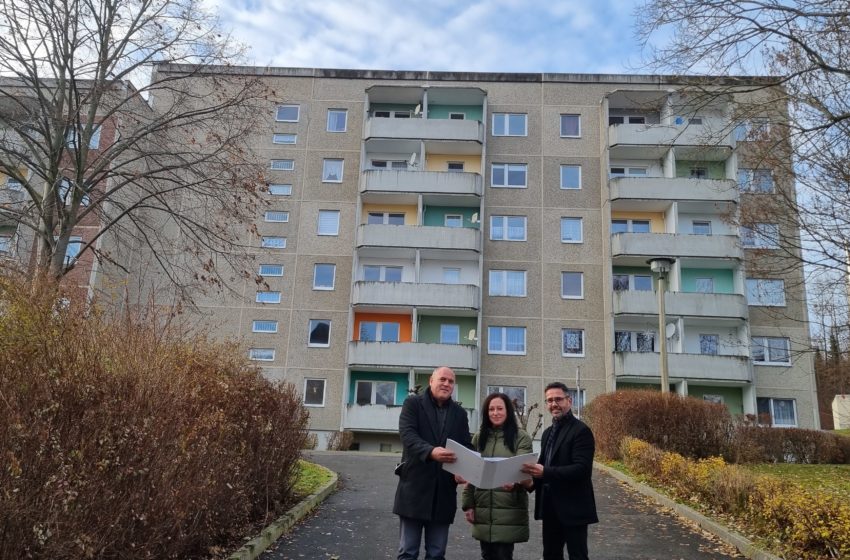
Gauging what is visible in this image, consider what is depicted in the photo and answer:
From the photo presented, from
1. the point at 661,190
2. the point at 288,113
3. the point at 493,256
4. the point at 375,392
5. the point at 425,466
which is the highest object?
the point at 288,113

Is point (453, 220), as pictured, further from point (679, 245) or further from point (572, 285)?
point (679, 245)

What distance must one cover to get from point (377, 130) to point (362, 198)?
333 cm

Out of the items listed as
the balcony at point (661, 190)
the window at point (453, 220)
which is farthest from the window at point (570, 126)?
the window at point (453, 220)

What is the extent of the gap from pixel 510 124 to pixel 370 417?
52.0 feet

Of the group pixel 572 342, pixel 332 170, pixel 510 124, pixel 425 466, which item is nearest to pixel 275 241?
pixel 332 170

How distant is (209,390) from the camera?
714cm

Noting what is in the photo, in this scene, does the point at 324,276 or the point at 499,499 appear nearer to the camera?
the point at 499,499

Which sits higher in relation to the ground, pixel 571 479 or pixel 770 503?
pixel 571 479

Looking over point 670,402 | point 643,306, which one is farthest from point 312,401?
point 670,402

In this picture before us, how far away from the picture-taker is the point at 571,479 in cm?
500

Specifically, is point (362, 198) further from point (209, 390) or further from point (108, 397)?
point (108, 397)

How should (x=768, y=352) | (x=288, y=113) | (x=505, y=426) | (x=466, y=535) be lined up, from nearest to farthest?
(x=505, y=426), (x=466, y=535), (x=768, y=352), (x=288, y=113)

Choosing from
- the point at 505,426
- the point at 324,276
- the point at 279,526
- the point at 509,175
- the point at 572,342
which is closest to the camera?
the point at 505,426

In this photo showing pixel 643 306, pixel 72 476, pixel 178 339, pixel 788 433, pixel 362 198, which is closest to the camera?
pixel 72 476
